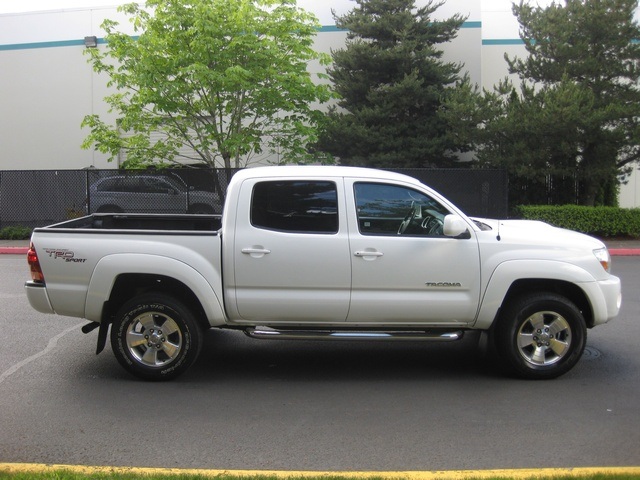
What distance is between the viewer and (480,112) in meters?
19.5

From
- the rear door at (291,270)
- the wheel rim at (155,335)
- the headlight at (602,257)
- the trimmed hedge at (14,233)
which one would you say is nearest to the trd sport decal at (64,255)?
the wheel rim at (155,335)

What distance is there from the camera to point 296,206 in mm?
6273

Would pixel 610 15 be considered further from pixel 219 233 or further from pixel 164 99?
pixel 219 233

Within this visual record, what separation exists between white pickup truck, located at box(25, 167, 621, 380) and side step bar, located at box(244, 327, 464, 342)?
0.7 inches

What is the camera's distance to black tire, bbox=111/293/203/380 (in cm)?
616

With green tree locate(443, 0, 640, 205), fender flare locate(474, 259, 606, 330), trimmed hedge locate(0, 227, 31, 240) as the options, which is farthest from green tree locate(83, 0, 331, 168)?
fender flare locate(474, 259, 606, 330)

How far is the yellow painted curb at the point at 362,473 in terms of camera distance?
417 centimetres

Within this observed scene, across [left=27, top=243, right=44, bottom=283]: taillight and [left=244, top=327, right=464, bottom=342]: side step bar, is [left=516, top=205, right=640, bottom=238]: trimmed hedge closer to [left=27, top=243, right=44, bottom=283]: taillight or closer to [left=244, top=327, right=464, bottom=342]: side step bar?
[left=244, top=327, right=464, bottom=342]: side step bar

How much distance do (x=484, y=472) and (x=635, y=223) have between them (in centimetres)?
1680

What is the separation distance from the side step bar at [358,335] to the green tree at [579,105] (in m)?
13.6

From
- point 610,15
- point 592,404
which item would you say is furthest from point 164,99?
point 592,404

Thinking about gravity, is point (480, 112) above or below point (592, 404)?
above

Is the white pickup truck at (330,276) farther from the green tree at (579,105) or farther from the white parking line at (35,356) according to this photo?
the green tree at (579,105)

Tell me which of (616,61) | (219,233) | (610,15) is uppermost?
(610,15)
